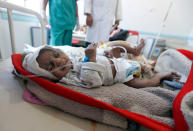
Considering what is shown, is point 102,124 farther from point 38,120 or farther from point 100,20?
point 100,20

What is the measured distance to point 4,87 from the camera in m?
0.64

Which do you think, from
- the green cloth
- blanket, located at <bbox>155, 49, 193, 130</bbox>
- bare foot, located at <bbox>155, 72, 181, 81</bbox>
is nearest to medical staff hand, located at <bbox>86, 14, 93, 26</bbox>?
the green cloth

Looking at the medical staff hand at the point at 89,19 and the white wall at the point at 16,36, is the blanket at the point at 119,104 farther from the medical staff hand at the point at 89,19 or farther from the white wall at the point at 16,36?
the white wall at the point at 16,36

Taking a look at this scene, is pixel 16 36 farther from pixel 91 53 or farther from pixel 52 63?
pixel 91 53

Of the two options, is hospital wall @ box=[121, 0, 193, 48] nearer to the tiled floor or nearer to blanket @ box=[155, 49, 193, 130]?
blanket @ box=[155, 49, 193, 130]

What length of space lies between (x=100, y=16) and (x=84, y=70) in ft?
3.32

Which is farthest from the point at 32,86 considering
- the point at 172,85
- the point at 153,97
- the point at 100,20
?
the point at 100,20

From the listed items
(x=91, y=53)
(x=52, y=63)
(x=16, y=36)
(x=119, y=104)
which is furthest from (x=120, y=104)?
(x=16, y=36)

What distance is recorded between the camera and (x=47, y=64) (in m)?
0.66

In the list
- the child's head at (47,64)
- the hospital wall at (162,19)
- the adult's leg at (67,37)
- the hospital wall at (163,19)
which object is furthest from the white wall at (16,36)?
the hospital wall at (163,19)

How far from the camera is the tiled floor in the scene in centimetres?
44

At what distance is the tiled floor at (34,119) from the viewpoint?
44cm

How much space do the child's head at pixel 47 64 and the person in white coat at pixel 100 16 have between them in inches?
33.3

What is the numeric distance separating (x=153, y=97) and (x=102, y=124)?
0.28 m
